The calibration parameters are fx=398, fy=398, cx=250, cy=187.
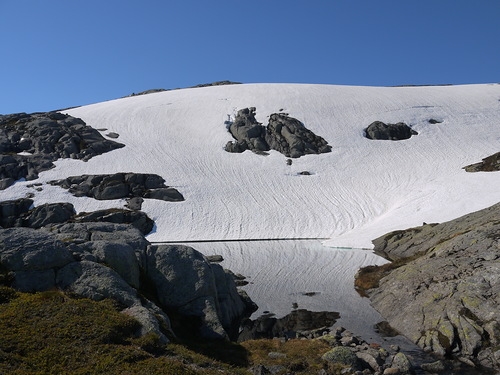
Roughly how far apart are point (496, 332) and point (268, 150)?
72.5 m

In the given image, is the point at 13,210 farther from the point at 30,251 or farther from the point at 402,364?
the point at 402,364

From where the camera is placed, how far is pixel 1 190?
6706cm

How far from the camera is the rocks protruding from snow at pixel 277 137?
87.1 metres

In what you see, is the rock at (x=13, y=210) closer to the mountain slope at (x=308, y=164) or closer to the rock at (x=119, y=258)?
the mountain slope at (x=308, y=164)

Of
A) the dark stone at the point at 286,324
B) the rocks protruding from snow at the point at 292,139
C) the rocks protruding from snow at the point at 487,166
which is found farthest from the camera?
the rocks protruding from snow at the point at 292,139

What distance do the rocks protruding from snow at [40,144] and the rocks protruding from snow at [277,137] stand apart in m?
26.4

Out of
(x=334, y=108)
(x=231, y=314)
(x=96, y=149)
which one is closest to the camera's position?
(x=231, y=314)

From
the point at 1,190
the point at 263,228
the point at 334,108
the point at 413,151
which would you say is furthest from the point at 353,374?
the point at 334,108

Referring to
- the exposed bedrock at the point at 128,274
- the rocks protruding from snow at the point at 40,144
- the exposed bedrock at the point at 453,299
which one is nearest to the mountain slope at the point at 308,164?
the rocks protruding from snow at the point at 40,144

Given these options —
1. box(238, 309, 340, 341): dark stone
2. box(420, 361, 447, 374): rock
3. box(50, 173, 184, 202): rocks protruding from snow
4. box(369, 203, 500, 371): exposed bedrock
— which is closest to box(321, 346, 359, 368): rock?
box(420, 361, 447, 374): rock

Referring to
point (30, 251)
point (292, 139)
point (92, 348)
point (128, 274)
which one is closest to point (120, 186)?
point (292, 139)

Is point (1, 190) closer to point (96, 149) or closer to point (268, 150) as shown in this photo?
point (96, 149)

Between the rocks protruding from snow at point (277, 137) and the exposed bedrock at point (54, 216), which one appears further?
the rocks protruding from snow at point (277, 137)

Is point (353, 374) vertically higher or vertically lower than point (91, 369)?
lower
